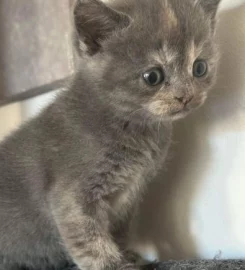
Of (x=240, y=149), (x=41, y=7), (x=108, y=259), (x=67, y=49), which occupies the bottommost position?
(x=108, y=259)

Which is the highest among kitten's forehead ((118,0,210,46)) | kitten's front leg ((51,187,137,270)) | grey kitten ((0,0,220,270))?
kitten's forehead ((118,0,210,46))

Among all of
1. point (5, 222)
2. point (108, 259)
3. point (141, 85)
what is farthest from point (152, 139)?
point (5, 222)

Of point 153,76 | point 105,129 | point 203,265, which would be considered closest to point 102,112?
point 105,129

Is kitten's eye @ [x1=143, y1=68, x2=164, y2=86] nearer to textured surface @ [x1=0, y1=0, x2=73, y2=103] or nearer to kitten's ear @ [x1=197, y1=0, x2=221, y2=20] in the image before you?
kitten's ear @ [x1=197, y1=0, x2=221, y2=20]

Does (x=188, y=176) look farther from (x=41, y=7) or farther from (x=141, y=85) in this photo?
(x=41, y=7)

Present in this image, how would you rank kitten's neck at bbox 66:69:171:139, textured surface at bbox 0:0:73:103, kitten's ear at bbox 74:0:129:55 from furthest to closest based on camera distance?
textured surface at bbox 0:0:73:103 < kitten's neck at bbox 66:69:171:139 < kitten's ear at bbox 74:0:129:55

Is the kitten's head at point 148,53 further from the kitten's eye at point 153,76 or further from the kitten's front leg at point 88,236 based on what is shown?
the kitten's front leg at point 88,236

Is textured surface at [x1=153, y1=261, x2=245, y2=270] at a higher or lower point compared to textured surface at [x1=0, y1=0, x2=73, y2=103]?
lower

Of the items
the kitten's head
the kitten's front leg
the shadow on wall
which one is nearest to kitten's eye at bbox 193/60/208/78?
the kitten's head
